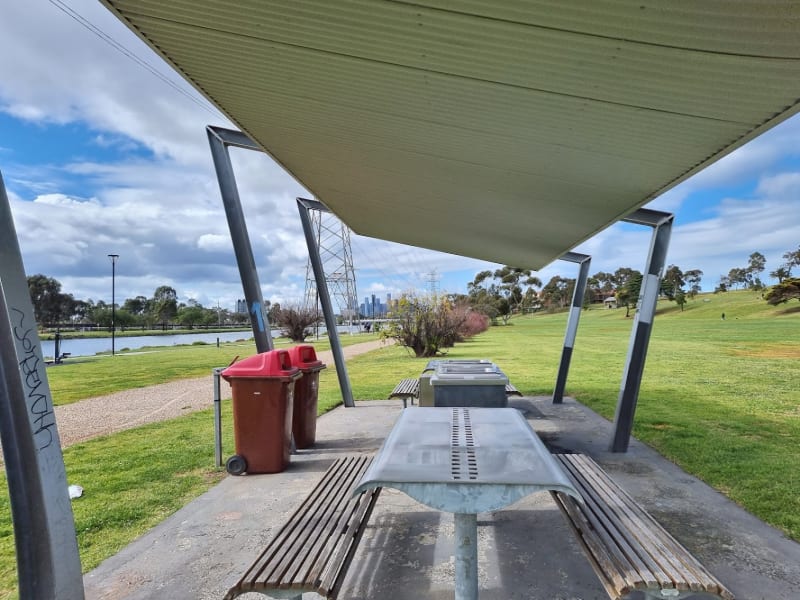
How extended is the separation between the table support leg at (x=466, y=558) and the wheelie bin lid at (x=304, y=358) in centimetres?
351

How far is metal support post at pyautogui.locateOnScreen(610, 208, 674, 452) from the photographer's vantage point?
5.25 m

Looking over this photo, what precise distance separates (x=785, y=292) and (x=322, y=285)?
63.1m

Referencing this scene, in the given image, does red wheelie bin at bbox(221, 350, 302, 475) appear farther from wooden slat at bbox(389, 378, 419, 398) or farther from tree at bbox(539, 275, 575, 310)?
tree at bbox(539, 275, 575, 310)

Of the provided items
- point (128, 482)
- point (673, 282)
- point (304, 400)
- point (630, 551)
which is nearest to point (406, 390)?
point (304, 400)

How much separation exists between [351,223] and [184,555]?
18.3ft

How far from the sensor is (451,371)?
5570 mm

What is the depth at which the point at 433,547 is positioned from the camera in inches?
121

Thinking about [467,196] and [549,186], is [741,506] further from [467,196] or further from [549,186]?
[467,196]

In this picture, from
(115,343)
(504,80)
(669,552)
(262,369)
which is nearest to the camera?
(669,552)

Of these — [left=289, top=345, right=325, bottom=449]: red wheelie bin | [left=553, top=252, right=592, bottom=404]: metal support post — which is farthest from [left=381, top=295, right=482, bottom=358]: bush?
[left=289, top=345, right=325, bottom=449]: red wheelie bin

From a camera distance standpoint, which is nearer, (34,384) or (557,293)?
(34,384)

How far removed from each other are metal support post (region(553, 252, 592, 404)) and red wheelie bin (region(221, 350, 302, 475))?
530 cm

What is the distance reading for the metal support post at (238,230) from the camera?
202 inches

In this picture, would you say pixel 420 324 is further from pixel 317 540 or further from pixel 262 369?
pixel 317 540
